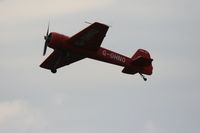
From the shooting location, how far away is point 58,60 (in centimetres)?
5297

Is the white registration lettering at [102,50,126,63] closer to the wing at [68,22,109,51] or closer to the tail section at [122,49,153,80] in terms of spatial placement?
the tail section at [122,49,153,80]

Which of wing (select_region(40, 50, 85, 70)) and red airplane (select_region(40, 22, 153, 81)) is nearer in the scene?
red airplane (select_region(40, 22, 153, 81))

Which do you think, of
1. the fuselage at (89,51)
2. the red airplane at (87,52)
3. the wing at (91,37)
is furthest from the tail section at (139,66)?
the wing at (91,37)

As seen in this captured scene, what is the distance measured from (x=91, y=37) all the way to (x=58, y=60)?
3.72 meters

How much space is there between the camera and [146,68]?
54.6m

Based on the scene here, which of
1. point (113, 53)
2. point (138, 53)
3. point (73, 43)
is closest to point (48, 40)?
point (73, 43)

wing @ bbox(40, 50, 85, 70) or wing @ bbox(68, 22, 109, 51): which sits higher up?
wing @ bbox(68, 22, 109, 51)

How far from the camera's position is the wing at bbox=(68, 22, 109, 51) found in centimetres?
4928

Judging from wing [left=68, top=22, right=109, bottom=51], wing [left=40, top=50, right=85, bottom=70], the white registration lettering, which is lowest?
wing [left=40, top=50, right=85, bottom=70]

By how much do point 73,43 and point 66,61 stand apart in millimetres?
3952

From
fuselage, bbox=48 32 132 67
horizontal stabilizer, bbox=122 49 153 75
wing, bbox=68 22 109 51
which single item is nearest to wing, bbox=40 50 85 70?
fuselage, bbox=48 32 132 67

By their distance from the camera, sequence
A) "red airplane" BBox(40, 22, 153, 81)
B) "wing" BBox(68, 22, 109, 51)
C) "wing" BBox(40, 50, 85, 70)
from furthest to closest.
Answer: "wing" BBox(40, 50, 85, 70) → "red airplane" BBox(40, 22, 153, 81) → "wing" BBox(68, 22, 109, 51)

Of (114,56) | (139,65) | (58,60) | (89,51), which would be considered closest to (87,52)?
→ (89,51)

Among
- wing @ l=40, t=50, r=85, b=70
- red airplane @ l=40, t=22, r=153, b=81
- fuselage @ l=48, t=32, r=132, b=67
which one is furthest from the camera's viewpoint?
wing @ l=40, t=50, r=85, b=70
